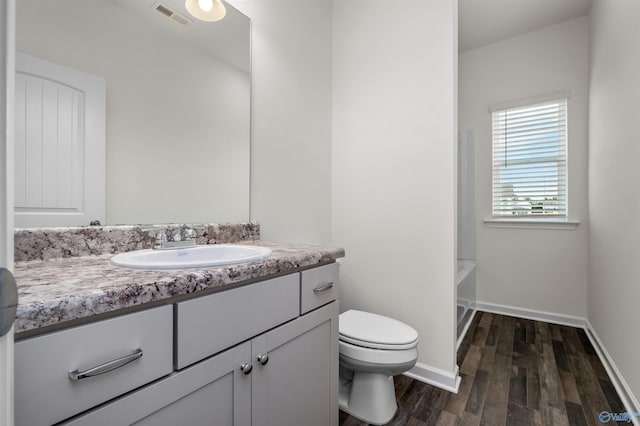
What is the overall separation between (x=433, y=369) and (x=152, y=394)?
5.40ft

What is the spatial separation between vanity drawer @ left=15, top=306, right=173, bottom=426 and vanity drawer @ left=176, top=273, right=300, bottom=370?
0.13 feet

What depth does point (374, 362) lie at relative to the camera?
1.39 metres

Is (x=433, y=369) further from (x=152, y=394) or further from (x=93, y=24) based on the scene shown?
(x=93, y=24)

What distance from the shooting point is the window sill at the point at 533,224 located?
2.68 metres

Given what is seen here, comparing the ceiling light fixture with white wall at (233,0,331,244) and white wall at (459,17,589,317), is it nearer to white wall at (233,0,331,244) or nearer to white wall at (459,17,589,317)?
white wall at (233,0,331,244)

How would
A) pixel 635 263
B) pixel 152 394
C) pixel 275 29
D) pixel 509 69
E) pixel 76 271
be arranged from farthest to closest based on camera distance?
1. pixel 509 69
2. pixel 275 29
3. pixel 635 263
4. pixel 76 271
5. pixel 152 394

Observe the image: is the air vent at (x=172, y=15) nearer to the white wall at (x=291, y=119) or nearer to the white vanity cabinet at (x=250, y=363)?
the white wall at (x=291, y=119)

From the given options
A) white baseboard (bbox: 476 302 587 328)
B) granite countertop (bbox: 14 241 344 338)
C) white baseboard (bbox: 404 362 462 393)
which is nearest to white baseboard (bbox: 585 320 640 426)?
white baseboard (bbox: 476 302 587 328)

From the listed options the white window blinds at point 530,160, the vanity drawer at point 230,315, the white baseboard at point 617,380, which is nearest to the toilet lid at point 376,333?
the vanity drawer at point 230,315

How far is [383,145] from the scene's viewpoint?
1958 mm

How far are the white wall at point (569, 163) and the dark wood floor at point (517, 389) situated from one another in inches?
21.5

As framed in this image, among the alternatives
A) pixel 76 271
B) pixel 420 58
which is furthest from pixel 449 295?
pixel 76 271

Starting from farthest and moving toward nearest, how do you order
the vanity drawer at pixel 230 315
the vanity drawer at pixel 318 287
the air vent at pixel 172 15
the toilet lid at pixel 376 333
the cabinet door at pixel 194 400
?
the toilet lid at pixel 376 333
the air vent at pixel 172 15
the vanity drawer at pixel 318 287
the vanity drawer at pixel 230 315
the cabinet door at pixel 194 400

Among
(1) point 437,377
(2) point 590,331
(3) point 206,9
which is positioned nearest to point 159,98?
(3) point 206,9
